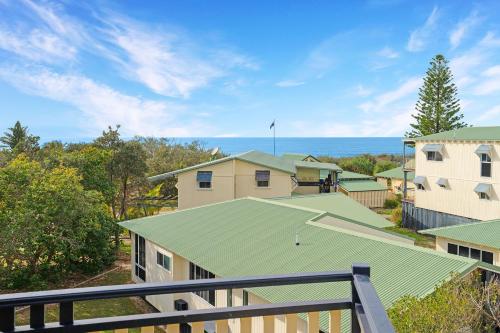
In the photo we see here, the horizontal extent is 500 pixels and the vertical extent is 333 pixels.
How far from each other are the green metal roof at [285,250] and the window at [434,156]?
13922mm

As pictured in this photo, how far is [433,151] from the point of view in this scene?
25906 millimetres

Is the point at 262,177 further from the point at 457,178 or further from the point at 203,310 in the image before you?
the point at 203,310

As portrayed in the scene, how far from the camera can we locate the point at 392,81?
3862cm

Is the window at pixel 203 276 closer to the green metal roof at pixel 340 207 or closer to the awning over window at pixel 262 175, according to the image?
the green metal roof at pixel 340 207

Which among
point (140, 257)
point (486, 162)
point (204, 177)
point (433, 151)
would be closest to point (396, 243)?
point (140, 257)

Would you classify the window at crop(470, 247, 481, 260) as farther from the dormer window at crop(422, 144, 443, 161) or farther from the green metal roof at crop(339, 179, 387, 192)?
the green metal roof at crop(339, 179, 387, 192)

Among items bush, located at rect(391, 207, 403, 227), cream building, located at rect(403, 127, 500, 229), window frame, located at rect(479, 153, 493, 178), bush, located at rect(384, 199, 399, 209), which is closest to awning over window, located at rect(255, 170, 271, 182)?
cream building, located at rect(403, 127, 500, 229)

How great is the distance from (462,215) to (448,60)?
15.8 m

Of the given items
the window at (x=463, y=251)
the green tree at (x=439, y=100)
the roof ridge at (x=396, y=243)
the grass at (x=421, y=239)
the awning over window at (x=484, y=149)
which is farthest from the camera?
the green tree at (x=439, y=100)

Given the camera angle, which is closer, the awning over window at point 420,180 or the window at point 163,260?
the window at point 163,260

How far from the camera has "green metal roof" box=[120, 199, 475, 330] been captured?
8.38 m

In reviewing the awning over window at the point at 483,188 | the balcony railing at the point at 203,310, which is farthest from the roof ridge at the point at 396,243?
the awning over window at the point at 483,188

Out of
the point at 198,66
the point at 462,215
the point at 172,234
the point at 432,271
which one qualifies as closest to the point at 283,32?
the point at 198,66

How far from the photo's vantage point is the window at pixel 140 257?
17.1 meters
